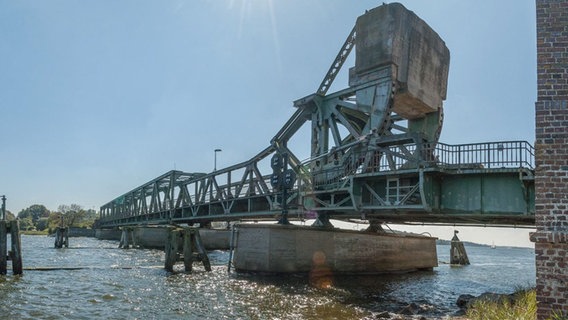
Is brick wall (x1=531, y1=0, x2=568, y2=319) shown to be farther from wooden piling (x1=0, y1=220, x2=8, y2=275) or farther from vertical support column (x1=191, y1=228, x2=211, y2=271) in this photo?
wooden piling (x1=0, y1=220, x2=8, y2=275)

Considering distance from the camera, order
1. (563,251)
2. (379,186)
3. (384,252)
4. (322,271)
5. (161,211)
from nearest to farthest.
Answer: (563,251)
(379,186)
(322,271)
(384,252)
(161,211)

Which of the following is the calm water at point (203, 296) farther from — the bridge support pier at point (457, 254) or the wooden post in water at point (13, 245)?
the bridge support pier at point (457, 254)

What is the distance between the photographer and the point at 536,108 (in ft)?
31.1

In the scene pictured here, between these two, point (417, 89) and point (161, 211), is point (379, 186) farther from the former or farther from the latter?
point (161, 211)

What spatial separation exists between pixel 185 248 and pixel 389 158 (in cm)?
1385

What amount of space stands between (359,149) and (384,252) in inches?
349

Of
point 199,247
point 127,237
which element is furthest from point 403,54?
point 127,237

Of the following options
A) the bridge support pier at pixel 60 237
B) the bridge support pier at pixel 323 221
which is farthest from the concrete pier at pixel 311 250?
the bridge support pier at pixel 60 237

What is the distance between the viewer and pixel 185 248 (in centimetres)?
2992

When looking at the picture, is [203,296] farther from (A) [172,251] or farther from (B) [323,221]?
(B) [323,221]

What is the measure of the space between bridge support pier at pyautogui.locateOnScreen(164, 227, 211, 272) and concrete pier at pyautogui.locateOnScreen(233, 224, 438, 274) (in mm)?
2513

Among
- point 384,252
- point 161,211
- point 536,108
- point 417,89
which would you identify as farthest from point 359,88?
point 161,211

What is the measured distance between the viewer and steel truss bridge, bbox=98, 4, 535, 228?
845 inches

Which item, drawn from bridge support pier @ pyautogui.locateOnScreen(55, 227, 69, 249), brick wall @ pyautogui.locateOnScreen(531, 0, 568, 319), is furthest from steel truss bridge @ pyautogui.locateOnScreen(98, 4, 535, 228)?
bridge support pier @ pyautogui.locateOnScreen(55, 227, 69, 249)
